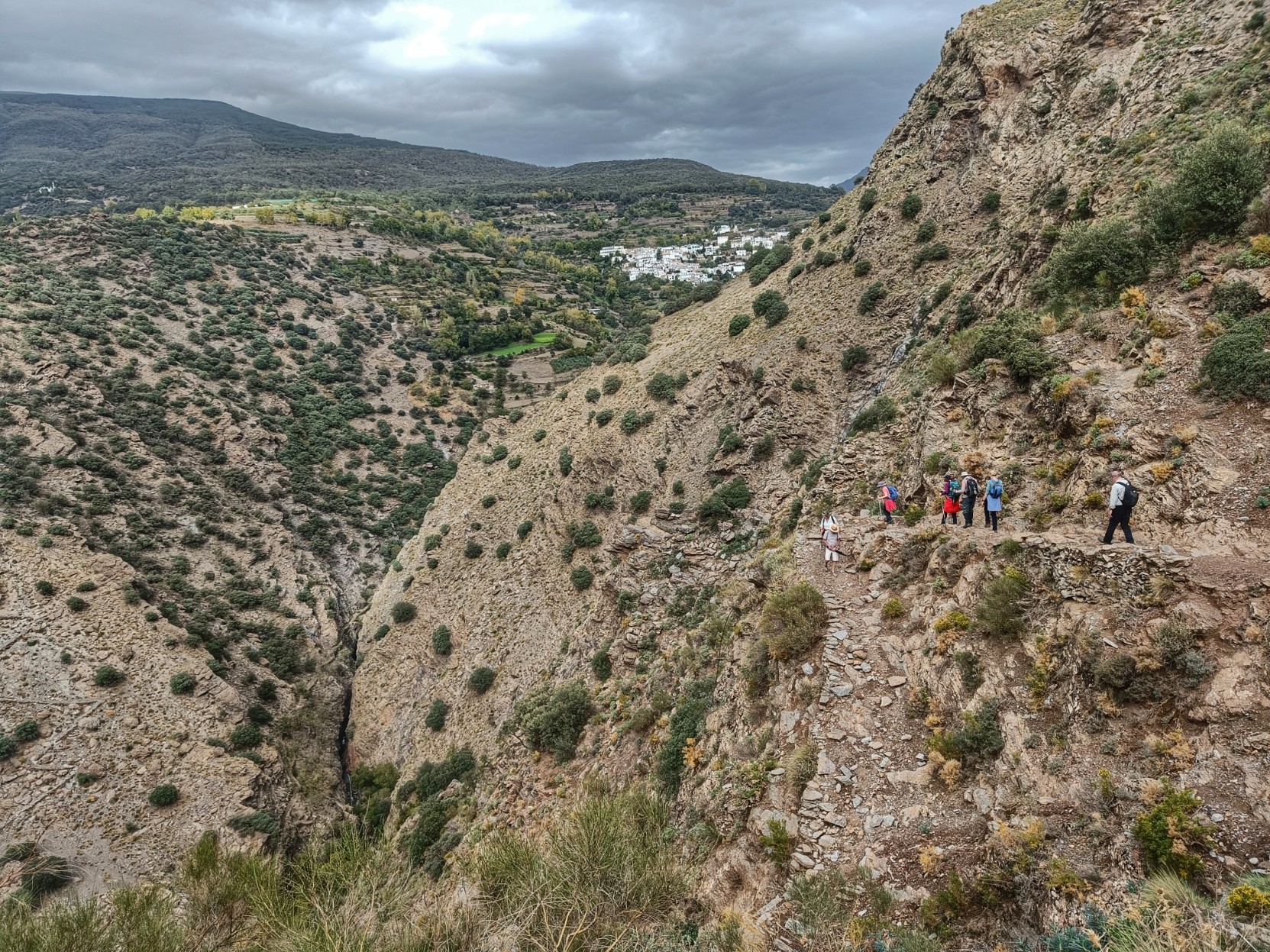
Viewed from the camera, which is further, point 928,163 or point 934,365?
point 928,163

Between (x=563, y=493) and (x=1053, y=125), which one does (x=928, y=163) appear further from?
(x=563, y=493)

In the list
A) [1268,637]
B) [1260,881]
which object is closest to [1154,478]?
[1268,637]

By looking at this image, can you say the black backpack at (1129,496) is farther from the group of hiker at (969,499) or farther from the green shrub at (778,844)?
the green shrub at (778,844)

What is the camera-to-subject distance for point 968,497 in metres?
11.9

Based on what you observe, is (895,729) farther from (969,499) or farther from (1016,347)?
(1016,347)

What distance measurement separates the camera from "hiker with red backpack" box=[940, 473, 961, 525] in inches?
490

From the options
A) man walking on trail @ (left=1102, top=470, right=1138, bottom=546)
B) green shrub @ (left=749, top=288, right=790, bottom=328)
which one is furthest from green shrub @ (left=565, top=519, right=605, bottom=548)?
man walking on trail @ (left=1102, top=470, right=1138, bottom=546)

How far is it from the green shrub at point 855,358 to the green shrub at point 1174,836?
2211 cm

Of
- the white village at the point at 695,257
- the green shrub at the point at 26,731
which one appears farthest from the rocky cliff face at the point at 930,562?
the white village at the point at 695,257

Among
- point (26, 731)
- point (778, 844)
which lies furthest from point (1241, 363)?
point (26, 731)

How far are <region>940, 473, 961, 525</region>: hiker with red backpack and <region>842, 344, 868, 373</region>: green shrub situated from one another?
572 inches

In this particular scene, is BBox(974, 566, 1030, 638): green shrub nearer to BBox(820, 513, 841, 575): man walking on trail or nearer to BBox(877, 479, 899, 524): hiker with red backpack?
BBox(820, 513, 841, 575): man walking on trail

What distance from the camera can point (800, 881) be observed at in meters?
7.81

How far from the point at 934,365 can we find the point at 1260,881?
43.3 feet
